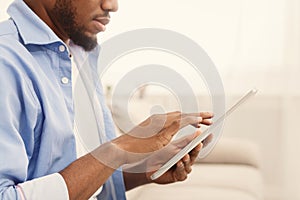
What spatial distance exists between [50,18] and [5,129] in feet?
0.99

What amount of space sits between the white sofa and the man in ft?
2.41

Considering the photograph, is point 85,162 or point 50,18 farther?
point 50,18

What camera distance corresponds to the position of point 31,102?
0.86 metres

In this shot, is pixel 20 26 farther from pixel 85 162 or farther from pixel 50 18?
pixel 85 162

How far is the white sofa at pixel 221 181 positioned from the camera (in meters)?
1.80

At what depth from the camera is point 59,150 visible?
3.10 feet

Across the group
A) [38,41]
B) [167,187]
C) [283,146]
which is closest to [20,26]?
[38,41]

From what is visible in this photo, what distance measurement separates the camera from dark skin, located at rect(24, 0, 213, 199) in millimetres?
847

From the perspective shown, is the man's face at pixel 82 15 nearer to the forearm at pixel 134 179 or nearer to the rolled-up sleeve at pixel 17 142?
the rolled-up sleeve at pixel 17 142

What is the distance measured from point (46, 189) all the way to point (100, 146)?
0.11m

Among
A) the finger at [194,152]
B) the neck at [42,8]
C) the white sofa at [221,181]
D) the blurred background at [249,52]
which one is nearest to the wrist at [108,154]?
the finger at [194,152]

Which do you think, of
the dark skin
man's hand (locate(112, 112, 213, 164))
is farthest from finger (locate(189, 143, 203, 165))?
man's hand (locate(112, 112, 213, 164))

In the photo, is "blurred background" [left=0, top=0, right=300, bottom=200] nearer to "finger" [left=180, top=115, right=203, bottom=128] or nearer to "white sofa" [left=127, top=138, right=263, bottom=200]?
"white sofa" [left=127, top=138, right=263, bottom=200]

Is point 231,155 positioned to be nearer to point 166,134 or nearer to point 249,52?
point 249,52
